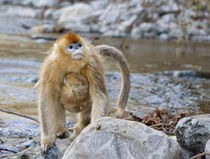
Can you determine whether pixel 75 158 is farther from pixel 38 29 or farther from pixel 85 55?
pixel 38 29

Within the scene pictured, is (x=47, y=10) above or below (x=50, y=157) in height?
above

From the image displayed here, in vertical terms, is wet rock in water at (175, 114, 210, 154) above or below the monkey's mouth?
below

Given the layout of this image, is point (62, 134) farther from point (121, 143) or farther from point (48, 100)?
point (121, 143)

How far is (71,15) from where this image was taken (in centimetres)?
1869

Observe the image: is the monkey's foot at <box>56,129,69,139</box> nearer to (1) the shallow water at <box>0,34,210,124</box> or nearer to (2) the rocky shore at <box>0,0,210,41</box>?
(1) the shallow water at <box>0,34,210,124</box>

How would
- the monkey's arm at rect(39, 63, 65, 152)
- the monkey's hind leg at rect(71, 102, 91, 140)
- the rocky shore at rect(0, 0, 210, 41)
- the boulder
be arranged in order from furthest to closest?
the boulder
the rocky shore at rect(0, 0, 210, 41)
the monkey's hind leg at rect(71, 102, 91, 140)
the monkey's arm at rect(39, 63, 65, 152)

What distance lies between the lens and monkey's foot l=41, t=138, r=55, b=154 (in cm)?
363

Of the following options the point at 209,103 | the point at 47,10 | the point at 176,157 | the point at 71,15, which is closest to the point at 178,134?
the point at 176,157

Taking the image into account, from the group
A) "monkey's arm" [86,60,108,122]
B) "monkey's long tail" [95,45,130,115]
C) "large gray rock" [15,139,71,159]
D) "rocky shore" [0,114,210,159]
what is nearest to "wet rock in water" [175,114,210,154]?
"rocky shore" [0,114,210,159]

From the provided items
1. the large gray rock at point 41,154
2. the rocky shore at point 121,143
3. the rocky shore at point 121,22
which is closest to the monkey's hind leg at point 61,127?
the large gray rock at point 41,154

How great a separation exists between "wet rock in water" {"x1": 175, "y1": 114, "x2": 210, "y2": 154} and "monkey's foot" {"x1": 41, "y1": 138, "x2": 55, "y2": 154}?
122 centimetres

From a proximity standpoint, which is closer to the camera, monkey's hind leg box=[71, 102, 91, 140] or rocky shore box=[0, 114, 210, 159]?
rocky shore box=[0, 114, 210, 159]

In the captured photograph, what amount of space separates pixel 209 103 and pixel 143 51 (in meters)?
5.76

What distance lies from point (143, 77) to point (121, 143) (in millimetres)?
5337
